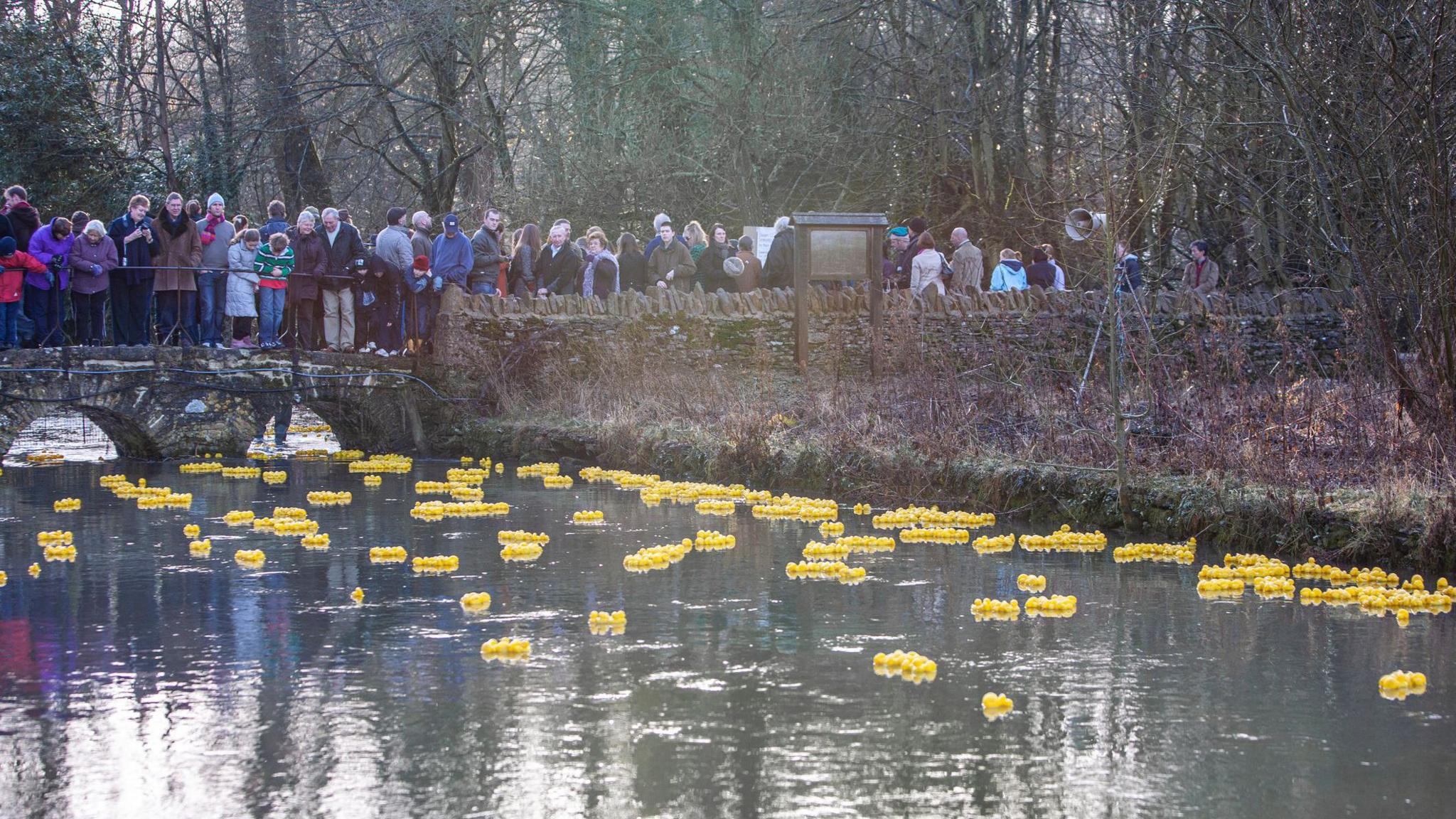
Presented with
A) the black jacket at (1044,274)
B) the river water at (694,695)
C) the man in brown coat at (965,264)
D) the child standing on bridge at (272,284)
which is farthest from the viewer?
the black jacket at (1044,274)

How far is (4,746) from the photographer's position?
253 inches

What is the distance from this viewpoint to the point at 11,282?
59.8 feet

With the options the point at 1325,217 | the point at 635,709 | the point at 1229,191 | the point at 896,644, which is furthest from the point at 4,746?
the point at 1229,191

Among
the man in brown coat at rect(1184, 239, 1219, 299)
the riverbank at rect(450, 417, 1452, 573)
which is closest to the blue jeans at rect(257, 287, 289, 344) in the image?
the riverbank at rect(450, 417, 1452, 573)

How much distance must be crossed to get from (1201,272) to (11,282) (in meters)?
15.0

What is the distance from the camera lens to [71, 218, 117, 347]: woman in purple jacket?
18156 mm

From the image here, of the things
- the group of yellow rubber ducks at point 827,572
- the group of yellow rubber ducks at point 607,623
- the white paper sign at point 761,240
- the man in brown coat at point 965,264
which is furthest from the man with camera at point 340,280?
the group of yellow rubber ducks at point 607,623

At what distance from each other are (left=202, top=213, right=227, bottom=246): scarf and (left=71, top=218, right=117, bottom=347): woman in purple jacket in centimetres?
101

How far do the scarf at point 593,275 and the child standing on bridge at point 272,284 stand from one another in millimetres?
3802

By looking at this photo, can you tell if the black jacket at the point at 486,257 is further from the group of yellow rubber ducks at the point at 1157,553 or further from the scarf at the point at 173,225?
the group of yellow rubber ducks at the point at 1157,553

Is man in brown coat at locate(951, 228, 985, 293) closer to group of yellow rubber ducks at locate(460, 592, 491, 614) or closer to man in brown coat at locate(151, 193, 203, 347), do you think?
man in brown coat at locate(151, 193, 203, 347)

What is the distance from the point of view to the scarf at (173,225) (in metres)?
18.7

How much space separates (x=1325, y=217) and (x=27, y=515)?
11646mm

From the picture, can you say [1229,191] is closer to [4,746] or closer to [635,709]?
[635,709]
